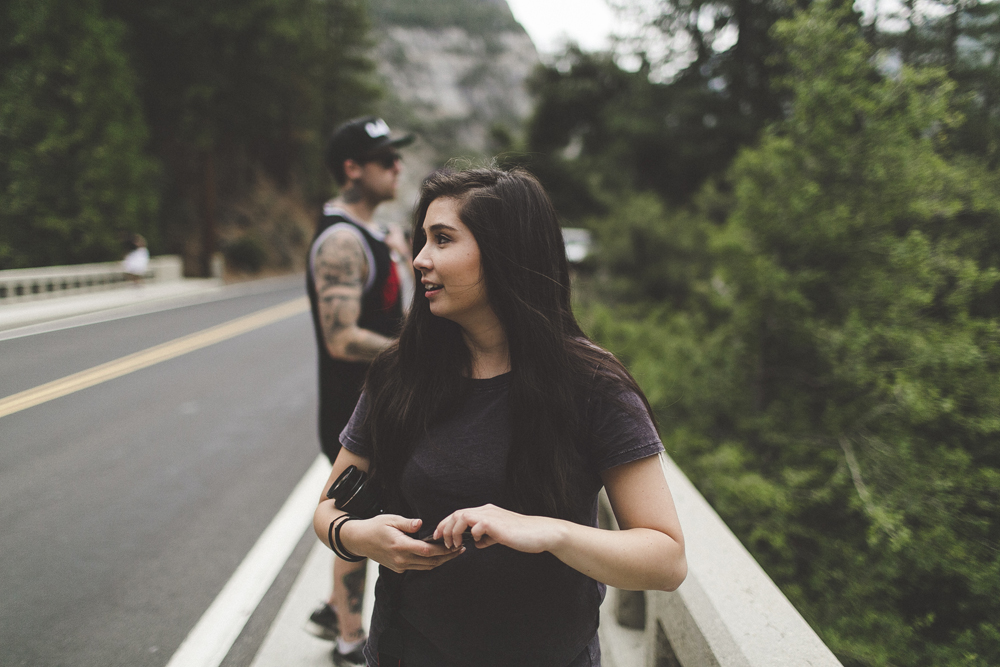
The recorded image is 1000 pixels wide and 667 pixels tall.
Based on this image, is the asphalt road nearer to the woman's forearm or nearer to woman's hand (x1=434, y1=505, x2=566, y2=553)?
woman's hand (x1=434, y1=505, x2=566, y2=553)

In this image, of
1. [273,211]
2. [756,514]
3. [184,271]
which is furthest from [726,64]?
[273,211]

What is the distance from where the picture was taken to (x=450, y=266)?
1.38 meters

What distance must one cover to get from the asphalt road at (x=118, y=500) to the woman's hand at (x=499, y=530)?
176cm

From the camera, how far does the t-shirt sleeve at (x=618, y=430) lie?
4.21 ft

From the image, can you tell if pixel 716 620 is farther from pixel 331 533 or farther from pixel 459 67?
pixel 459 67

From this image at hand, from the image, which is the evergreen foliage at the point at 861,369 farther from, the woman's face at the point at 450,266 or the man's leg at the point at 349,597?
the woman's face at the point at 450,266

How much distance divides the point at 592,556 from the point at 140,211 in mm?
20827

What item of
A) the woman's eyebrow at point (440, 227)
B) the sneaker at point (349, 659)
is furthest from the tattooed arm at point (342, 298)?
→ the sneaker at point (349, 659)

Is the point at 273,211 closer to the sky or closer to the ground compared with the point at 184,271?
closer to the sky

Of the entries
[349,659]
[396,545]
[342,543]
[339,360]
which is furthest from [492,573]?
[349,659]

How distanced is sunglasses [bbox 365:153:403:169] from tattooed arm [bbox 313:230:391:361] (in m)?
0.39

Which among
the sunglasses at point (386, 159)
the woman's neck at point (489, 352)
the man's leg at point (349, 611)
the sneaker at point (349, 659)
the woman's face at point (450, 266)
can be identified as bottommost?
the sneaker at point (349, 659)

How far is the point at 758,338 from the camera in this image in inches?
289

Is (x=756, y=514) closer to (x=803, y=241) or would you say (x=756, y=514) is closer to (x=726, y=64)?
(x=803, y=241)
